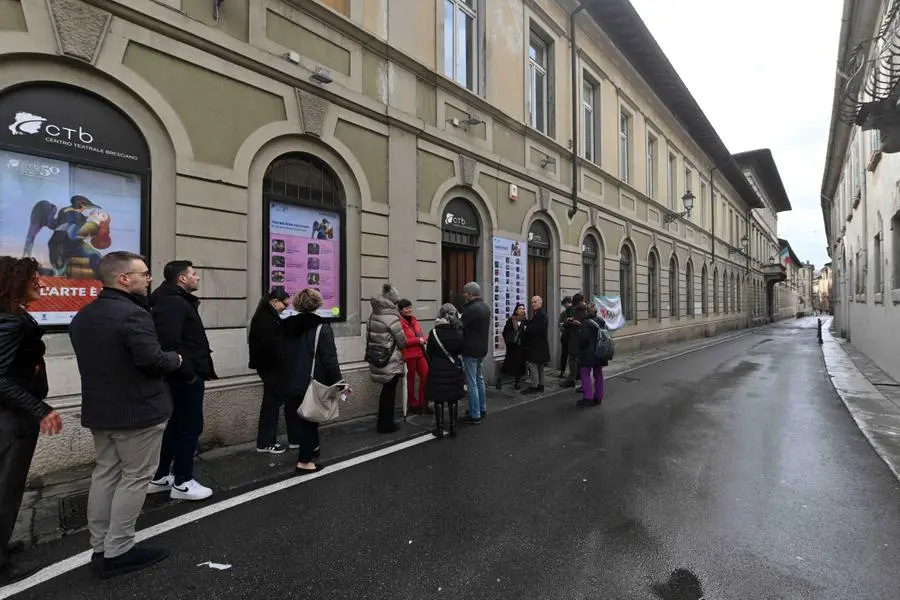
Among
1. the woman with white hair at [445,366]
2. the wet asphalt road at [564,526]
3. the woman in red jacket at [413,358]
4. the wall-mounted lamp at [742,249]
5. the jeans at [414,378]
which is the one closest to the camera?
the wet asphalt road at [564,526]

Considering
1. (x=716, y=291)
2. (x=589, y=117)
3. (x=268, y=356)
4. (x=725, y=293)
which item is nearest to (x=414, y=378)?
(x=268, y=356)

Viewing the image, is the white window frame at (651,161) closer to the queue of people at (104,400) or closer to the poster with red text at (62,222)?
the poster with red text at (62,222)

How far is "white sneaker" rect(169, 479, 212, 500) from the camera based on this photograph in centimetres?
372

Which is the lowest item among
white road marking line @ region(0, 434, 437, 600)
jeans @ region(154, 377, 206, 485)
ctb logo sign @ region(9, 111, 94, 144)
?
white road marking line @ region(0, 434, 437, 600)

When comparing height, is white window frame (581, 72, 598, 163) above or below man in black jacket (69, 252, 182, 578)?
above

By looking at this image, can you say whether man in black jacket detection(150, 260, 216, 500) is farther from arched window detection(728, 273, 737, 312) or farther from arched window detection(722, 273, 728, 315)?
arched window detection(728, 273, 737, 312)

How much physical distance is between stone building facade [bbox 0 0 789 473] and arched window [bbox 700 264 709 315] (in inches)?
508

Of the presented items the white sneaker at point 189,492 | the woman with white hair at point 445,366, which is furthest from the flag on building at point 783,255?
the white sneaker at point 189,492

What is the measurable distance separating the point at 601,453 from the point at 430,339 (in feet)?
7.48

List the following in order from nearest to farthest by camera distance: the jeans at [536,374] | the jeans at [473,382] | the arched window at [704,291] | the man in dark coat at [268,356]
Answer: the man in dark coat at [268,356] < the jeans at [473,382] < the jeans at [536,374] < the arched window at [704,291]

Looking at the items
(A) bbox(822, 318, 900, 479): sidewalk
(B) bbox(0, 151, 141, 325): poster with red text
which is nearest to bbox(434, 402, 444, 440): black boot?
(B) bbox(0, 151, 141, 325): poster with red text

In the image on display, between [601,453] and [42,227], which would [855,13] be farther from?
[42,227]

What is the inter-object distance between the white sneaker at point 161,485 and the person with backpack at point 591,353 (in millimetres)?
5688

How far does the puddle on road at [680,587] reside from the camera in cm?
255
